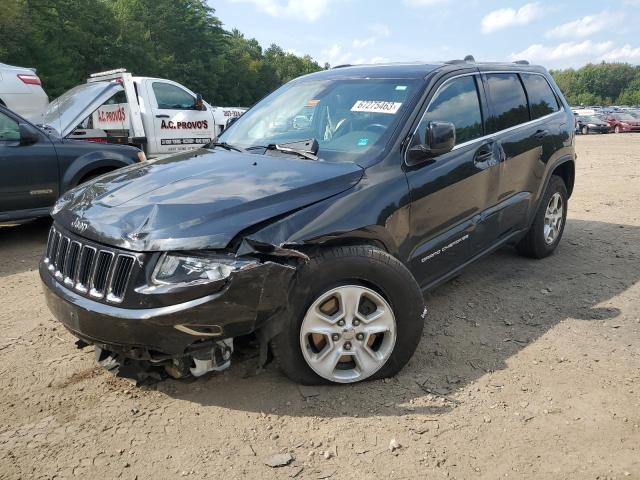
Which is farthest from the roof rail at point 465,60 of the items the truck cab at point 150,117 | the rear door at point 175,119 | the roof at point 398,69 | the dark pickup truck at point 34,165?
the rear door at point 175,119

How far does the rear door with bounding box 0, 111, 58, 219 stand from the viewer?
6.00 meters

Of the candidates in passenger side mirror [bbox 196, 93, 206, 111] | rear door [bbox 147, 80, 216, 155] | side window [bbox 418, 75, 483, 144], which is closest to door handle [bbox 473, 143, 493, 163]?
side window [bbox 418, 75, 483, 144]

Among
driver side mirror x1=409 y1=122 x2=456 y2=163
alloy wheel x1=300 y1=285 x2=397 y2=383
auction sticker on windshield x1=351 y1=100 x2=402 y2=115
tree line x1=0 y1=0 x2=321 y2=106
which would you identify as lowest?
alloy wheel x1=300 y1=285 x2=397 y2=383

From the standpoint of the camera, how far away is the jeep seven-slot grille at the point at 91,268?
8.57 feet

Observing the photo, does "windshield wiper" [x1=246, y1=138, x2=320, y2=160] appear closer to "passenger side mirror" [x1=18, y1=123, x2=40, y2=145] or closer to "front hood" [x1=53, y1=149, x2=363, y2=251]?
"front hood" [x1=53, y1=149, x2=363, y2=251]

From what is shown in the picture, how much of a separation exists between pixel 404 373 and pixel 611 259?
11.1 ft

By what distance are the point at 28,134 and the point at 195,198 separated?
4.42 meters

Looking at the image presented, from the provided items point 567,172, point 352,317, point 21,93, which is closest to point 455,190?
point 352,317

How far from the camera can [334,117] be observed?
12.4ft

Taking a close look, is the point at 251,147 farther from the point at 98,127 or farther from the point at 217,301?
the point at 98,127

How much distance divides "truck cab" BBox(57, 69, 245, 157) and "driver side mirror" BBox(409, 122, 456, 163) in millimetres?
6547

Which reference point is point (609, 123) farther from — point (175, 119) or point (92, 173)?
point (92, 173)

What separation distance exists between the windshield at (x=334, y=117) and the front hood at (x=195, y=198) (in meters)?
0.30

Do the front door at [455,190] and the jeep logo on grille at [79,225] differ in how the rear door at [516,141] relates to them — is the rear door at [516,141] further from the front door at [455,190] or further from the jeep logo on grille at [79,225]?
the jeep logo on grille at [79,225]
